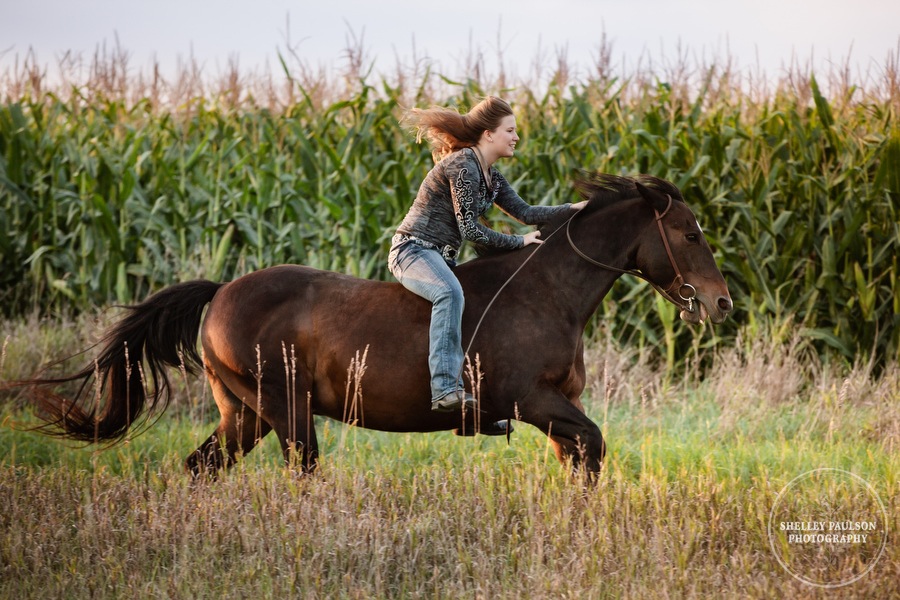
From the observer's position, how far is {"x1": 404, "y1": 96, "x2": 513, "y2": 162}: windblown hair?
5.09 metres

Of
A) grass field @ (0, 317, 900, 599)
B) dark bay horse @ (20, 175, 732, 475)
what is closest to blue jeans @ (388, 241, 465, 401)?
dark bay horse @ (20, 175, 732, 475)

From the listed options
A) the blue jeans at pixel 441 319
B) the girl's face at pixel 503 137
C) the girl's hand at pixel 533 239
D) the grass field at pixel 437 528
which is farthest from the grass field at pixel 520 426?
the girl's face at pixel 503 137

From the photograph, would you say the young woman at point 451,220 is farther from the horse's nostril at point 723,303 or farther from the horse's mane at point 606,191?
the horse's nostril at point 723,303

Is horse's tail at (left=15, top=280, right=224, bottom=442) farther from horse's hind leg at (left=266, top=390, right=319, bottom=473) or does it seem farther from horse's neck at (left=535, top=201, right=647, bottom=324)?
horse's neck at (left=535, top=201, right=647, bottom=324)

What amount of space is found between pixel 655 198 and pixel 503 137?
89 centimetres

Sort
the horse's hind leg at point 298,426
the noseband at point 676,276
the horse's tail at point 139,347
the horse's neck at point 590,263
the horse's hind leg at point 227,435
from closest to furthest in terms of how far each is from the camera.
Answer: the noseband at point 676,276, the horse's neck at point 590,263, the horse's hind leg at point 298,426, the horse's hind leg at point 227,435, the horse's tail at point 139,347

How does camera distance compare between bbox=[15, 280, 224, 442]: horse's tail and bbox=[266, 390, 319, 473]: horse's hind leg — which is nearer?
bbox=[266, 390, 319, 473]: horse's hind leg

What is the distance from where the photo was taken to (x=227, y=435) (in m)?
5.46

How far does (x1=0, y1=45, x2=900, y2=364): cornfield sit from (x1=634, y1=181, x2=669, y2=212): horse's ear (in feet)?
10.7

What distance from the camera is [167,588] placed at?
3.93 meters

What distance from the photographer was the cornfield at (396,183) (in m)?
8.23

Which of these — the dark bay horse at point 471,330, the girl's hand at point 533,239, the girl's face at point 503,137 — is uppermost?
the girl's face at point 503,137

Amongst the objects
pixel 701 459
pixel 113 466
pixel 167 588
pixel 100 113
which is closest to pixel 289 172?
pixel 100 113

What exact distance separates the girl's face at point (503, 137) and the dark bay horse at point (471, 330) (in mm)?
501
